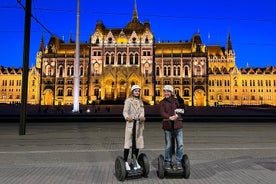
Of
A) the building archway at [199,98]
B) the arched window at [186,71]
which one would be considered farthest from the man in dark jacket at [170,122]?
the building archway at [199,98]

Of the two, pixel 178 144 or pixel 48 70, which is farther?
pixel 48 70

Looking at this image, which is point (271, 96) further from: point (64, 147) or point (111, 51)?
point (64, 147)

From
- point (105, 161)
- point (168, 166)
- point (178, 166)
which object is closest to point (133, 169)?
point (168, 166)

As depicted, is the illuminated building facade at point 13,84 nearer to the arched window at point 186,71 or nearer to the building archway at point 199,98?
the arched window at point 186,71

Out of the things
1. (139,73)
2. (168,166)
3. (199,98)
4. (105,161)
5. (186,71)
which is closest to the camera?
(168,166)

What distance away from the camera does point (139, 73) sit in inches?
3772

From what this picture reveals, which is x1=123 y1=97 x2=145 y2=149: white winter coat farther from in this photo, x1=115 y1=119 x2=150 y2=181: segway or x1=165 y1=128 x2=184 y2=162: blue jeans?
x1=165 y1=128 x2=184 y2=162: blue jeans

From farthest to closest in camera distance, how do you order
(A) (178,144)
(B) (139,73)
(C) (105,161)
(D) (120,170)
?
(B) (139,73), (C) (105,161), (A) (178,144), (D) (120,170)

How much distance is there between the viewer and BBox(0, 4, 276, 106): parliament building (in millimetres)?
95938

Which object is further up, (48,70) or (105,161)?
(48,70)

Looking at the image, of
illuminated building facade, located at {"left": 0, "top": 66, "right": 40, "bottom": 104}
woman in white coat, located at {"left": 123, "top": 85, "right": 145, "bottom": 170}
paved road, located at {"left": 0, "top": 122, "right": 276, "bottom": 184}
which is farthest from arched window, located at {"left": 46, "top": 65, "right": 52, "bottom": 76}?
woman in white coat, located at {"left": 123, "top": 85, "right": 145, "bottom": 170}

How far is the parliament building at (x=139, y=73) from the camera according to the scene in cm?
9594

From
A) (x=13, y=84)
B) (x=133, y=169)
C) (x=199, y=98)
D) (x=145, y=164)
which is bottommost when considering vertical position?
(x=133, y=169)

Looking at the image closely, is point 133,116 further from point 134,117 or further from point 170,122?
point 170,122
